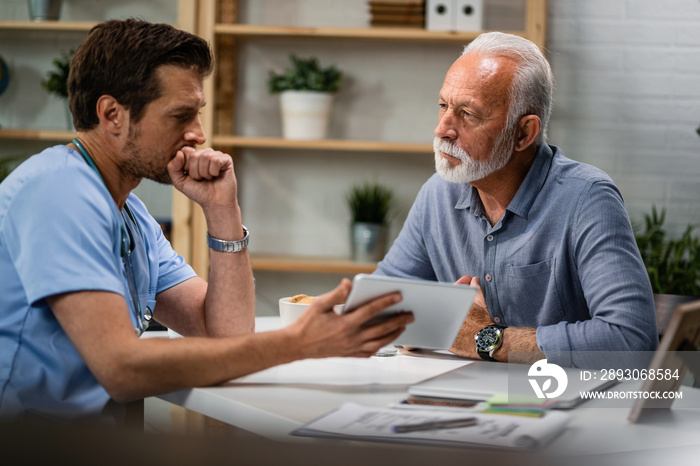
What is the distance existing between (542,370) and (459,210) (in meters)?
0.73

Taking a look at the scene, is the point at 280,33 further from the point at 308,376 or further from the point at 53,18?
the point at 308,376

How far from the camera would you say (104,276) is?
103 cm

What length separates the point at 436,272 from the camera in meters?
1.87

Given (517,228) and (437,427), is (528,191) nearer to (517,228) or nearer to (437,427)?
(517,228)

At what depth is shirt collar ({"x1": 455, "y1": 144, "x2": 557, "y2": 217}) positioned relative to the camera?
167 cm

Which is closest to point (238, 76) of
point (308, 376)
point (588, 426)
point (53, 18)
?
point (53, 18)

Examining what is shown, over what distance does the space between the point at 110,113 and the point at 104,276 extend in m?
0.35

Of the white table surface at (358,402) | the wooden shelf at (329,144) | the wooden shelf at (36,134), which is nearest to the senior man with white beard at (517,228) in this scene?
the white table surface at (358,402)

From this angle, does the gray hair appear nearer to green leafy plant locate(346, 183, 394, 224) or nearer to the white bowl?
the white bowl

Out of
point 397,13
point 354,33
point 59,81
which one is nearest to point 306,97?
point 354,33

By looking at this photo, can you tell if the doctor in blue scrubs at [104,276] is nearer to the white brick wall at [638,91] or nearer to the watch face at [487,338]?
the watch face at [487,338]

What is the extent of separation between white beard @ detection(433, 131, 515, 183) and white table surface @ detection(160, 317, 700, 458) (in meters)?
0.54

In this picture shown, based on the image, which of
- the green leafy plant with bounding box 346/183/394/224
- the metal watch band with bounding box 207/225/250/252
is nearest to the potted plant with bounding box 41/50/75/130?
the green leafy plant with bounding box 346/183/394/224

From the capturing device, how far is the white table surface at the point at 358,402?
2.94 ft
